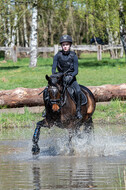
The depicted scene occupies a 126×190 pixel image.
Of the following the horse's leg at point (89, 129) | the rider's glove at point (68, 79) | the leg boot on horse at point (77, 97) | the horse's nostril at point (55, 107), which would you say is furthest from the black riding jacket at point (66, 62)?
the horse's leg at point (89, 129)

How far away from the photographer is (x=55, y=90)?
349 inches

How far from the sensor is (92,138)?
1110 centimetres

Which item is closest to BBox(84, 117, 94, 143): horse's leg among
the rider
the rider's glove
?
the rider

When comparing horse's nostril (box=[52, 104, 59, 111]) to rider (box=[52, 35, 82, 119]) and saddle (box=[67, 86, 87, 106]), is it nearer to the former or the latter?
saddle (box=[67, 86, 87, 106])

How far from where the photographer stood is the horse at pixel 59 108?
8.91 m

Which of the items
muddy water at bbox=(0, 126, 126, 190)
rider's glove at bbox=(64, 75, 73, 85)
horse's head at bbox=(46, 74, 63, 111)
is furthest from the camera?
rider's glove at bbox=(64, 75, 73, 85)

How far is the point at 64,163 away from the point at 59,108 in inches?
51.1

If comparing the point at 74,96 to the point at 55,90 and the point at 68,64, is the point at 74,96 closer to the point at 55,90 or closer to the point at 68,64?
the point at 68,64

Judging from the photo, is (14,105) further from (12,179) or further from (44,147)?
(12,179)

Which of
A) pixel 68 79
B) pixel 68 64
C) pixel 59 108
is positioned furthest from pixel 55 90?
pixel 68 64

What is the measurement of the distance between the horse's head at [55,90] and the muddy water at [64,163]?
40.9 inches

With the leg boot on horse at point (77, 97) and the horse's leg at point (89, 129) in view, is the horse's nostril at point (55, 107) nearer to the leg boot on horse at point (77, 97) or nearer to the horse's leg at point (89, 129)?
the leg boot on horse at point (77, 97)

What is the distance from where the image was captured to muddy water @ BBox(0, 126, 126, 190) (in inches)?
251

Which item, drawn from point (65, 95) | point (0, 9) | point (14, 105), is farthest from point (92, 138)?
point (0, 9)
